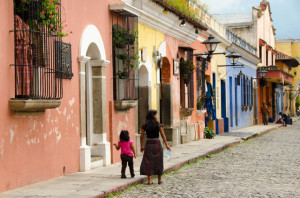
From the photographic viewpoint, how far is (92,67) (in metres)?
11.8

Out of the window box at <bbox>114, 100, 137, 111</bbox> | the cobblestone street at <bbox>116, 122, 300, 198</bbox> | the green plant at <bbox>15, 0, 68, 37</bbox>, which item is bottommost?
the cobblestone street at <bbox>116, 122, 300, 198</bbox>

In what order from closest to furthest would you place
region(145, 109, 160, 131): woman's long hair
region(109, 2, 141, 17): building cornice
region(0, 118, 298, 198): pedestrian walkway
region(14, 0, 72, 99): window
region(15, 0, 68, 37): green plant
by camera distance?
region(0, 118, 298, 198): pedestrian walkway
region(14, 0, 72, 99): window
region(15, 0, 68, 37): green plant
region(145, 109, 160, 131): woman's long hair
region(109, 2, 141, 17): building cornice

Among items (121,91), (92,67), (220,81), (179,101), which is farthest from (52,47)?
(220,81)

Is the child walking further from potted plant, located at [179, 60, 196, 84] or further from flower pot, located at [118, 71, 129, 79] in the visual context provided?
potted plant, located at [179, 60, 196, 84]

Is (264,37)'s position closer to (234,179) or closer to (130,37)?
(130,37)

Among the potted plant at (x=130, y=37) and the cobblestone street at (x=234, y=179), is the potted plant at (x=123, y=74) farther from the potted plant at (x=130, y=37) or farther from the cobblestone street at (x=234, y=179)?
the cobblestone street at (x=234, y=179)

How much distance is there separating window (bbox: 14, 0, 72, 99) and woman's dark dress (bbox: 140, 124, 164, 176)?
65.0 inches

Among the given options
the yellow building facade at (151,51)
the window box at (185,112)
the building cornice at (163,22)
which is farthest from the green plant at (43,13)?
the window box at (185,112)

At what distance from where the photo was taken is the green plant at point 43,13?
8.50 meters

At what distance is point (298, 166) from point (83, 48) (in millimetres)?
5268

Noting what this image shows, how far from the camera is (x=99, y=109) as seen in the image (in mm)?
11781

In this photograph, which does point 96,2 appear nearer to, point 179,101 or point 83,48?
point 83,48

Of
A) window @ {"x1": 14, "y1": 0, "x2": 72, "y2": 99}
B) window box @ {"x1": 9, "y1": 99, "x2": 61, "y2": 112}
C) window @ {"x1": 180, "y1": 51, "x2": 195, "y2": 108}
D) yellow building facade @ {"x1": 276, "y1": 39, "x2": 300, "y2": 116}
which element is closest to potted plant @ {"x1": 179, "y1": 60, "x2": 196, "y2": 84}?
window @ {"x1": 180, "y1": 51, "x2": 195, "y2": 108}

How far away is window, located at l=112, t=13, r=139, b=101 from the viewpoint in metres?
12.6
